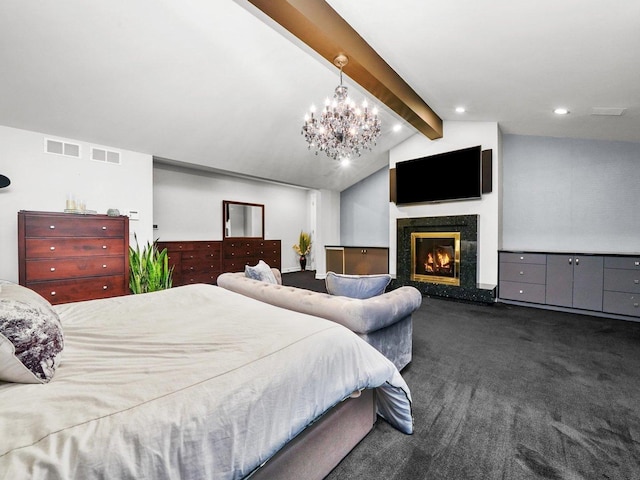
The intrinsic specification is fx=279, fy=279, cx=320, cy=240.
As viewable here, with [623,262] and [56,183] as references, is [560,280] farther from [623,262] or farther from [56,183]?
[56,183]

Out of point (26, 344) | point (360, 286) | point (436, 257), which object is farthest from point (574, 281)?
point (26, 344)

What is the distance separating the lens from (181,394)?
86 cm

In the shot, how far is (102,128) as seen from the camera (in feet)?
12.6

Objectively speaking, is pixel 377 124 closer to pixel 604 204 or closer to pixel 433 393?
pixel 433 393

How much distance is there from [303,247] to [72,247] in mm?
5580

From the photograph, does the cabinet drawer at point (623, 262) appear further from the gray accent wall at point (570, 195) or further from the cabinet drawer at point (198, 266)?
the cabinet drawer at point (198, 266)

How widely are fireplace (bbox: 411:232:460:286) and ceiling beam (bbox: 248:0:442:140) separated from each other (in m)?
2.41

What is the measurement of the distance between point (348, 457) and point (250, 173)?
5.33 m

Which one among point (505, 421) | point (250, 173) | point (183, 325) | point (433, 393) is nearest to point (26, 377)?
point (183, 325)

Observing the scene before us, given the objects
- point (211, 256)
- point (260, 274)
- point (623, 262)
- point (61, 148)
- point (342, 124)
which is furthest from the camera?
point (211, 256)

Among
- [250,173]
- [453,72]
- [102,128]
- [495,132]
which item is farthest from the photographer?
[250,173]

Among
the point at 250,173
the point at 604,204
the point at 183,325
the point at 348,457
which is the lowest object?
the point at 348,457

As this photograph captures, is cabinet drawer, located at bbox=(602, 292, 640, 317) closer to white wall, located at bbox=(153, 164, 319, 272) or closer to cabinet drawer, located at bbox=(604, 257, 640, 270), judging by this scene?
cabinet drawer, located at bbox=(604, 257, 640, 270)

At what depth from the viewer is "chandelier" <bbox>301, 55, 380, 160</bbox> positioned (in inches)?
122
